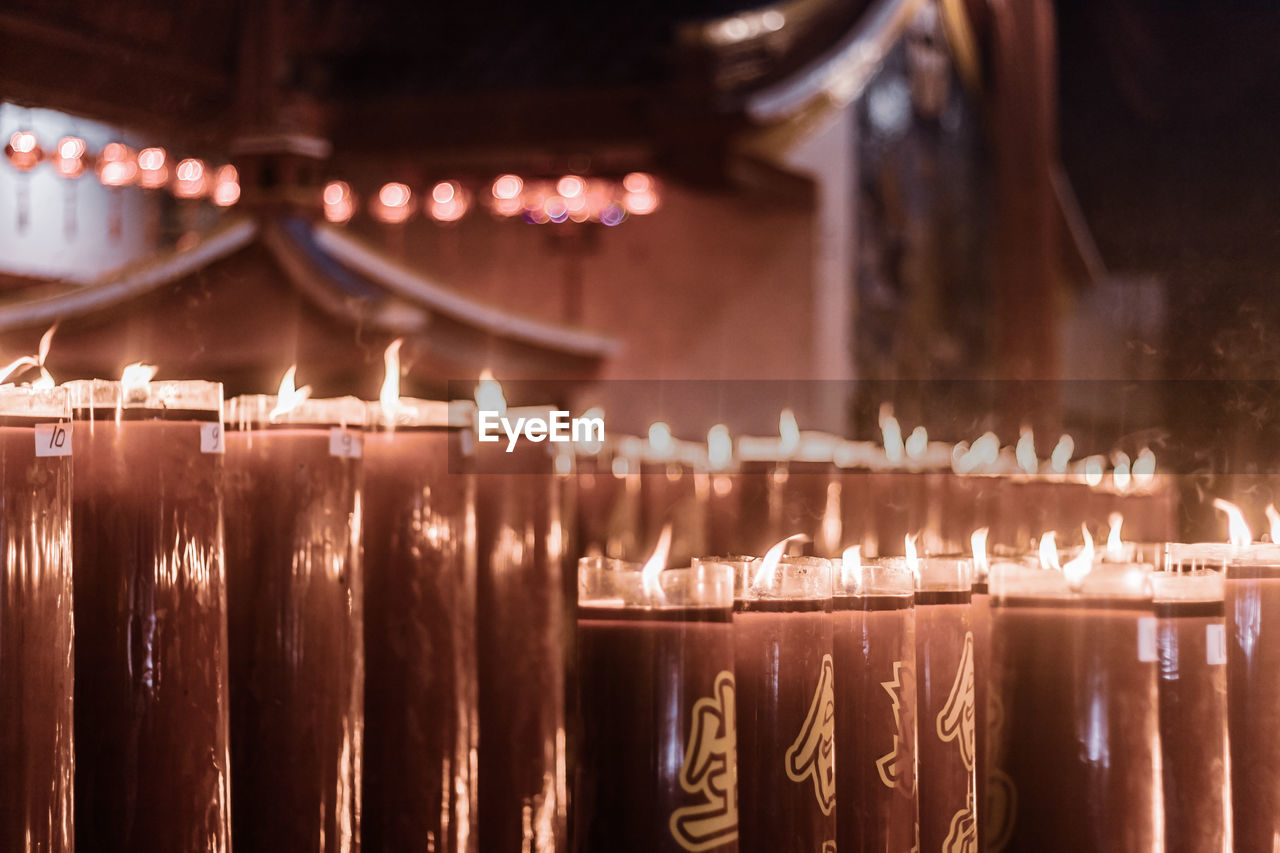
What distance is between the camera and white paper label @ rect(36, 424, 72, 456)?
1.66 ft

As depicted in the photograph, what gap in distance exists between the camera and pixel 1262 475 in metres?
1.28

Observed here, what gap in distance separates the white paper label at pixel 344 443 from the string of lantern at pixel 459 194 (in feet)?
12.9

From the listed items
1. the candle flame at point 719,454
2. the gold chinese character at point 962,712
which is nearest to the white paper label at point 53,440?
the gold chinese character at point 962,712

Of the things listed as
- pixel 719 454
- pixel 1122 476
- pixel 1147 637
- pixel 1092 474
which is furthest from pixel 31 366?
pixel 1122 476

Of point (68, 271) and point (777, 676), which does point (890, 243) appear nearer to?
point (68, 271)

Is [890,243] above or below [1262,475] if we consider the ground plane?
above

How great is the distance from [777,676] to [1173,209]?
112 centimetres

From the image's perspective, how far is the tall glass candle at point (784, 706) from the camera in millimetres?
641

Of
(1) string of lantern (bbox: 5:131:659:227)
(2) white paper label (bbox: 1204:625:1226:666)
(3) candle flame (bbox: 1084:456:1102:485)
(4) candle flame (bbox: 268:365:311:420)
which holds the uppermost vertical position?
(1) string of lantern (bbox: 5:131:659:227)

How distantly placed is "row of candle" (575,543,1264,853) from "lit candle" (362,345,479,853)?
83mm

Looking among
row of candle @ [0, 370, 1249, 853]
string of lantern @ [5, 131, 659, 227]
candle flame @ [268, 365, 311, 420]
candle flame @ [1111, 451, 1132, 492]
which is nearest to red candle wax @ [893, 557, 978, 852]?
row of candle @ [0, 370, 1249, 853]

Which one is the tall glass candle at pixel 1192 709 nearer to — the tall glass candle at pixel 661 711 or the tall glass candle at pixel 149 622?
the tall glass candle at pixel 661 711

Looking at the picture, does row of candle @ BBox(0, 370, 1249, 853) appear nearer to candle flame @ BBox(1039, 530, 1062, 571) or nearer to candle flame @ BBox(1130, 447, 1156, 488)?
candle flame @ BBox(1039, 530, 1062, 571)

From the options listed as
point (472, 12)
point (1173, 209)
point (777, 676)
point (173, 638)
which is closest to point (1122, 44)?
point (1173, 209)
